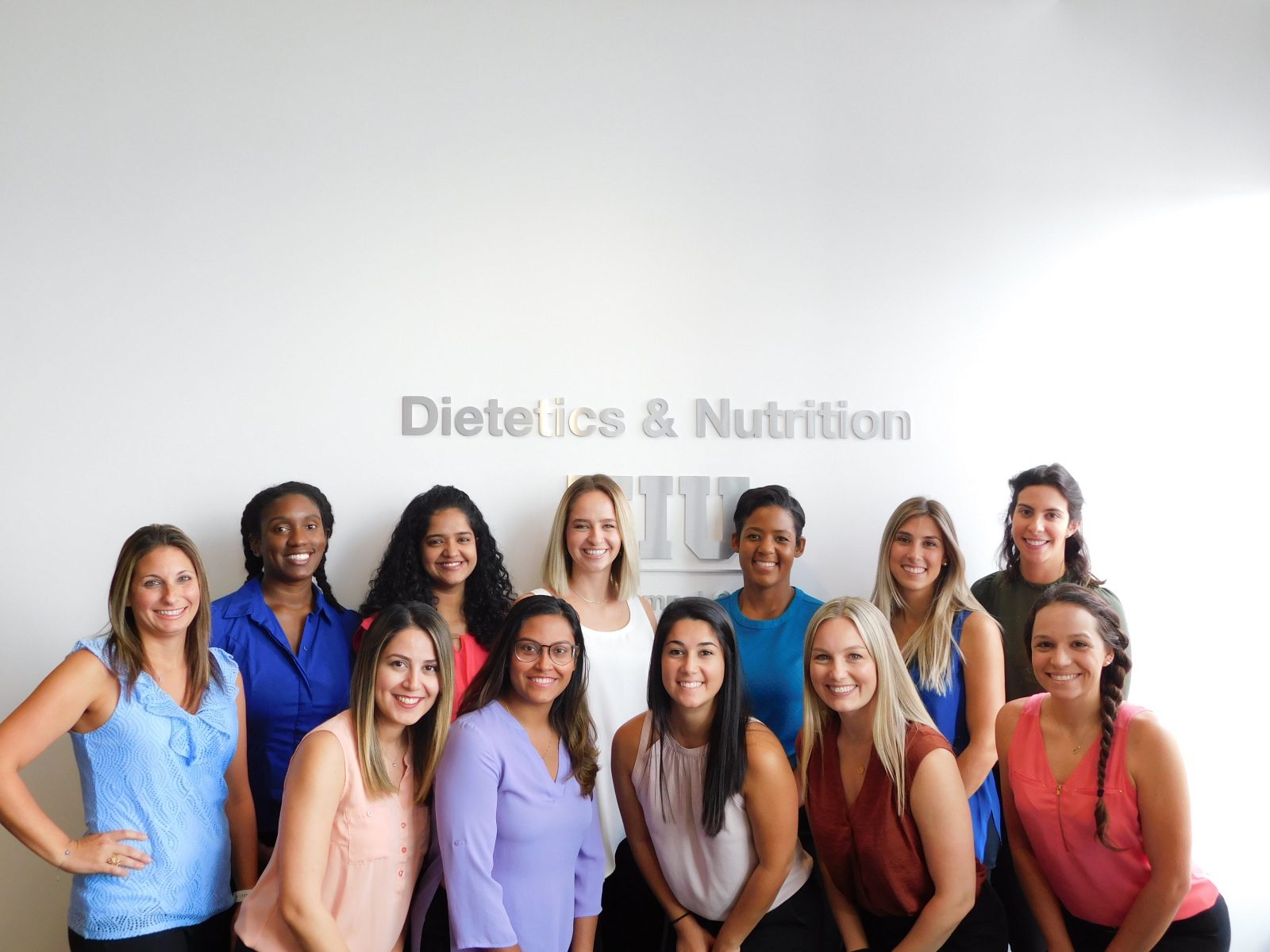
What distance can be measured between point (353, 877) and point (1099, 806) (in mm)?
1945

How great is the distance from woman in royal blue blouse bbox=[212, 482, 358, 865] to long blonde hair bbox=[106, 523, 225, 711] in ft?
1.40

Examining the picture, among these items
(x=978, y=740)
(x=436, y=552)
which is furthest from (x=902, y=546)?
(x=436, y=552)

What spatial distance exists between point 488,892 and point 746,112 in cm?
313

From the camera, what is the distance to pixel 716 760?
7.92 ft

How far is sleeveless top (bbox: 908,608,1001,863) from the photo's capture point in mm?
2900

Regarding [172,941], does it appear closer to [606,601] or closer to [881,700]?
[606,601]

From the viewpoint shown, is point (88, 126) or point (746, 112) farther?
point (746, 112)

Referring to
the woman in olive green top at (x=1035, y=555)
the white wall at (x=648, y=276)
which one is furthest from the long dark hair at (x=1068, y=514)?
the white wall at (x=648, y=276)

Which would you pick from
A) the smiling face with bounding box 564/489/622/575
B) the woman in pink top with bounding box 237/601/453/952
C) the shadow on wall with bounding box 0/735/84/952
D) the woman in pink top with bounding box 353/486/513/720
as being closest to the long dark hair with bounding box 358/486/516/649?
the woman in pink top with bounding box 353/486/513/720

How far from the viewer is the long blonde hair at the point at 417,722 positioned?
2.26 meters

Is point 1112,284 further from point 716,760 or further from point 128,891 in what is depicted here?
point 128,891

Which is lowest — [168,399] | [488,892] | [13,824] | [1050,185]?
[488,892]

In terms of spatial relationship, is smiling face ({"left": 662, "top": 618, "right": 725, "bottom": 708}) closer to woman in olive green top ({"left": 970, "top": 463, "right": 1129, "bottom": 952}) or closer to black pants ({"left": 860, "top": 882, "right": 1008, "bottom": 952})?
black pants ({"left": 860, "top": 882, "right": 1008, "bottom": 952})

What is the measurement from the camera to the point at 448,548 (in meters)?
3.13
